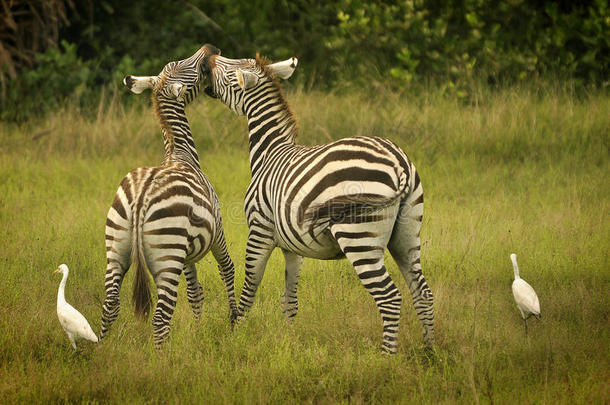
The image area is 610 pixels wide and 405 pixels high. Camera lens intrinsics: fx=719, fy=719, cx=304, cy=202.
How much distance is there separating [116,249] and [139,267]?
29 cm

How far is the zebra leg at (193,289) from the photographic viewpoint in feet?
20.9

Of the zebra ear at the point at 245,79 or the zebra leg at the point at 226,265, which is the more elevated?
the zebra ear at the point at 245,79

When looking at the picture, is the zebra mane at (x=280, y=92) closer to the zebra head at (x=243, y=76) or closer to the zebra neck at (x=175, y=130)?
the zebra head at (x=243, y=76)

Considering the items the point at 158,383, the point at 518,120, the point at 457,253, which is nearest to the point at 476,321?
the point at 457,253

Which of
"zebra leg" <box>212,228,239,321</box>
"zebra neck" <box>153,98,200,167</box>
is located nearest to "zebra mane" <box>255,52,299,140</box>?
"zebra neck" <box>153,98,200,167</box>

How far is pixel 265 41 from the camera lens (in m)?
17.8

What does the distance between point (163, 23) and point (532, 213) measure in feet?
39.6

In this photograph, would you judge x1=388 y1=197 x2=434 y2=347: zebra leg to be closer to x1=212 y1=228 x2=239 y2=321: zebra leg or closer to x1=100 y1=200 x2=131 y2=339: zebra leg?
x1=212 y1=228 x2=239 y2=321: zebra leg

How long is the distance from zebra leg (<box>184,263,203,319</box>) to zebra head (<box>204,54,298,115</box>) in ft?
4.96

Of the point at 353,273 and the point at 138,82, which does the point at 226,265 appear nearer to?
the point at 353,273

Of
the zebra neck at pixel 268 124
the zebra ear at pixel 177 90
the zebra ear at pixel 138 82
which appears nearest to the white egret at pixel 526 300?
the zebra neck at pixel 268 124

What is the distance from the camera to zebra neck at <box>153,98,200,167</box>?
6.51 m

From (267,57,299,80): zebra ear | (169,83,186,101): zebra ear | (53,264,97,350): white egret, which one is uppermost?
(267,57,299,80): zebra ear

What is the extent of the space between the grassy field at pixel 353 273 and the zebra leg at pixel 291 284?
119 millimetres
